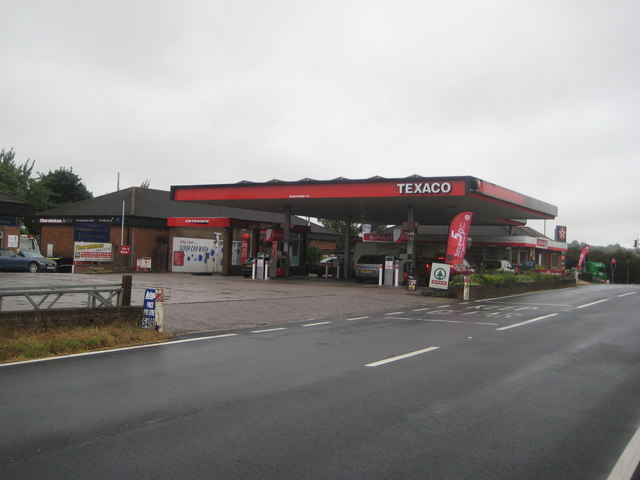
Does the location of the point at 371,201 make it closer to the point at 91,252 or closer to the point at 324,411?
the point at 91,252

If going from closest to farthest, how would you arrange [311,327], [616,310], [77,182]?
[311,327] → [616,310] → [77,182]

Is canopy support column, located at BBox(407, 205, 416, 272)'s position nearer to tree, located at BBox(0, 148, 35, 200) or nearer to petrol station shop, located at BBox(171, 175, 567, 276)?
petrol station shop, located at BBox(171, 175, 567, 276)

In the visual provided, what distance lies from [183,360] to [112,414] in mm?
2885

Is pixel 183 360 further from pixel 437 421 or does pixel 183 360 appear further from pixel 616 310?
pixel 616 310

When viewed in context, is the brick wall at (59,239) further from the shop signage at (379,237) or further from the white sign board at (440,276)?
the white sign board at (440,276)

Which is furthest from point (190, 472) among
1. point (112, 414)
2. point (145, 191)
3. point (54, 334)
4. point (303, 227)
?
point (145, 191)

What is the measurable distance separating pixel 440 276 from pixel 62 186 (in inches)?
2066

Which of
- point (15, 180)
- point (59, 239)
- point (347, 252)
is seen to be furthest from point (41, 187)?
point (347, 252)

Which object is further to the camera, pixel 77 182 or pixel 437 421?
pixel 77 182

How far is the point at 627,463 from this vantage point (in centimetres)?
440

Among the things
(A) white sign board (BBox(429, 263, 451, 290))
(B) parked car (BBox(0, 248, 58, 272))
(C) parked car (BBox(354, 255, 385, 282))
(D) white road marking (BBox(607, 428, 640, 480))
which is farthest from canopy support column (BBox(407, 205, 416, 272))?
(D) white road marking (BBox(607, 428, 640, 480))

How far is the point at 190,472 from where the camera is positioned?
3.99 m

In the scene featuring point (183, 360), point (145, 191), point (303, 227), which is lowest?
point (183, 360)

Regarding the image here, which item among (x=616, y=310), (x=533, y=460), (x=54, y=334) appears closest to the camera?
(x=533, y=460)
